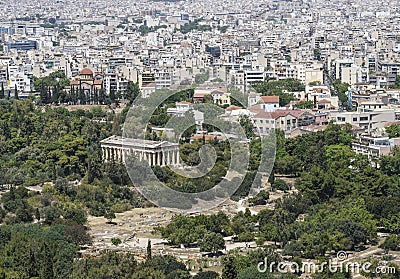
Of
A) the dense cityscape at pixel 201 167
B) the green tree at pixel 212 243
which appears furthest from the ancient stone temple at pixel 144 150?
the green tree at pixel 212 243

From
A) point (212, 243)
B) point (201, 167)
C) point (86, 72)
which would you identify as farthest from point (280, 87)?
point (212, 243)

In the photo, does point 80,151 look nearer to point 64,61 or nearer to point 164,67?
point 164,67

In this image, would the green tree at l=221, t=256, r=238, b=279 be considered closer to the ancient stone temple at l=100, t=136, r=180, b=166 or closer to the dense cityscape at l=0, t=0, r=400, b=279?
the dense cityscape at l=0, t=0, r=400, b=279

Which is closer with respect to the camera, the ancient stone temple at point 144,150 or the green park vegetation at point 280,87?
the ancient stone temple at point 144,150

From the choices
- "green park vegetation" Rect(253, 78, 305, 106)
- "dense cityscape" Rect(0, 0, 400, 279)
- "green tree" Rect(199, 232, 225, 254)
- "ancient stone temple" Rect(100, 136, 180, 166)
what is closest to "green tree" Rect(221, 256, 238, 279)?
"dense cityscape" Rect(0, 0, 400, 279)

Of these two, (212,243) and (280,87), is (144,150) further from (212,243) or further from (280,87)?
(280,87)

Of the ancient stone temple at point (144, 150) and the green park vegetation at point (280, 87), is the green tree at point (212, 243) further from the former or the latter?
the green park vegetation at point (280, 87)

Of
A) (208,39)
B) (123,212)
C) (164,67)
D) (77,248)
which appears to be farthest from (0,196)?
(208,39)

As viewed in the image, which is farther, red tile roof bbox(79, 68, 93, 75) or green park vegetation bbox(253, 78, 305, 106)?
red tile roof bbox(79, 68, 93, 75)
